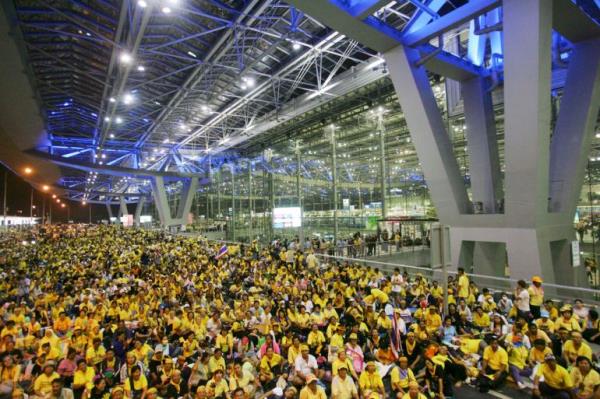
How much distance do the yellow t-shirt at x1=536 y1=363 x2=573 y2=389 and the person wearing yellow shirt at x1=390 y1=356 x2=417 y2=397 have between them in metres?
2.00

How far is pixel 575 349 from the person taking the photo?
5738mm

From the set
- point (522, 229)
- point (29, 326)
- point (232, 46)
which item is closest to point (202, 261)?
point (29, 326)

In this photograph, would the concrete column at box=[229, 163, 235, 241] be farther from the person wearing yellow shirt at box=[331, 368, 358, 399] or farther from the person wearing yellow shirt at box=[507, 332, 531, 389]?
the person wearing yellow shirt at box=[507, 332, 531, 389]

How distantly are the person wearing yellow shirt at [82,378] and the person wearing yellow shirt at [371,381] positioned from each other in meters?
4.83

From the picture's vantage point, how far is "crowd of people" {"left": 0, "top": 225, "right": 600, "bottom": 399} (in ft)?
18.8

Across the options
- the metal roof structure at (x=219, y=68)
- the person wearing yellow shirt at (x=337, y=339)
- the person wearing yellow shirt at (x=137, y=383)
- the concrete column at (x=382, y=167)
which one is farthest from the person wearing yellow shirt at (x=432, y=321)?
the concrete column at (x=382, y=167)

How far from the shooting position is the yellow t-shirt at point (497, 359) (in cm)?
585

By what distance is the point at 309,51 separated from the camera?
52.6ft

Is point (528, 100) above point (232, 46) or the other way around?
the other way around

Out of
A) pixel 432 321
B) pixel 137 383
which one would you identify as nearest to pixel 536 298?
pixel 432 321

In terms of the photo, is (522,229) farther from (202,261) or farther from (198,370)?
(202,261)

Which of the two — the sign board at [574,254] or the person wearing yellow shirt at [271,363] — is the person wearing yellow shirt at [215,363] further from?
the sign board at [574,254]

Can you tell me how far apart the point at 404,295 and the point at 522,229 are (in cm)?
387

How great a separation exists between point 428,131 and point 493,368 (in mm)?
7371
